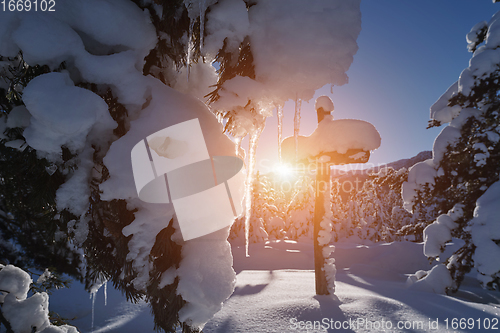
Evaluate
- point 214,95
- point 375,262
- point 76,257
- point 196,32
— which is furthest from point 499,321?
point 375,262

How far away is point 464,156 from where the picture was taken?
6.30 m

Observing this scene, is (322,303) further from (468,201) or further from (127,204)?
(468,201)

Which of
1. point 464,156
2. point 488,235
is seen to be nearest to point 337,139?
point 488,235

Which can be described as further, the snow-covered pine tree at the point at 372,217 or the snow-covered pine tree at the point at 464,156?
the snow-covered pine tree at the point at 372,217

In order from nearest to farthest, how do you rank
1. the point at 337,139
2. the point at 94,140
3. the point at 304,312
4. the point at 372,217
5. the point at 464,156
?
the point at 94,140 → the point at 304,312 → the point at 337,139 → the point at 464,156 → the point at 372,217

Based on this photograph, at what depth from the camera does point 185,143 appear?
1356 millimetres

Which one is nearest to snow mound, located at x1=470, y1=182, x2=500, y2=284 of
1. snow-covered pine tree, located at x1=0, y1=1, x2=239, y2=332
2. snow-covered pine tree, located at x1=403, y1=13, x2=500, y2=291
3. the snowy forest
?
snow-covered pine tree, located at x1=403, y1=13, x2=500, y2=291

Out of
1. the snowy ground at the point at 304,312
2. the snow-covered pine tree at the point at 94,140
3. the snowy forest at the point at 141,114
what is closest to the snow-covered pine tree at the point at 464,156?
the snowy ground at the point at 304,312

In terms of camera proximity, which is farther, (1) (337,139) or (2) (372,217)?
(2) (372,217)

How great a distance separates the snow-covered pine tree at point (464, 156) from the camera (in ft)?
19.4

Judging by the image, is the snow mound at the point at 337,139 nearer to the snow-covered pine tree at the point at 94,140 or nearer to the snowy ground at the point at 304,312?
the snowy ground at the point at 304,312

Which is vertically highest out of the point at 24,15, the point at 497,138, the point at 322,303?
the point at 497,138

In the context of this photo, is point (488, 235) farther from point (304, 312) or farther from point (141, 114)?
point (141, 114)

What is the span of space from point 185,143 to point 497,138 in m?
7.76
